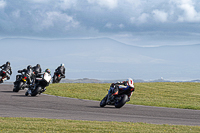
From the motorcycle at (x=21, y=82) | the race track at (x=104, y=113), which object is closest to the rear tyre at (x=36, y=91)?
the motorcycle at (x=21, y=82)

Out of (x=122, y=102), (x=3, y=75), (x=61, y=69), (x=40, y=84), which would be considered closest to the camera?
(x=122, y=102)

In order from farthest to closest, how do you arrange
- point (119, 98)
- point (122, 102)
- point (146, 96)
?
point (146, 96), point (119, 98), point (122, 102)

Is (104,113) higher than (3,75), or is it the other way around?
(3,75)

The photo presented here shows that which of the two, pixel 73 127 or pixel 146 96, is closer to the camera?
pixel 73 127

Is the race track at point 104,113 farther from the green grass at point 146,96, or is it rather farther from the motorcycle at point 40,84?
the motorcycle at point 40,84

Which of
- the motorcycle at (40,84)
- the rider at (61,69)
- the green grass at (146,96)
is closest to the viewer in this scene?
the green grass at (146,96)

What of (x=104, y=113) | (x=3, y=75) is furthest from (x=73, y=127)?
(x=3, y=75)

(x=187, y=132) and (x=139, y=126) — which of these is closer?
(x=187, y=132)

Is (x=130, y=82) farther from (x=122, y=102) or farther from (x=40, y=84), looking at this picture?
(x=40, y=84)

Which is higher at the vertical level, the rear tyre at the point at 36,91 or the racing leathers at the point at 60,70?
the racing leathers at the point at 60,70

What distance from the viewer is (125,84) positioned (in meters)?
17.1

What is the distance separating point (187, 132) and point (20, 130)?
458 cm

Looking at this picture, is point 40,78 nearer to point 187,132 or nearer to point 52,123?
point 52,123

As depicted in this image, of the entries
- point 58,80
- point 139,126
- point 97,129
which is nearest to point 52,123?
point 97,129
